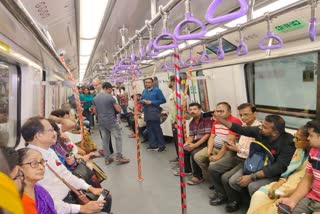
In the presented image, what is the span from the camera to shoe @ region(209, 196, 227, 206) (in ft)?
12.3

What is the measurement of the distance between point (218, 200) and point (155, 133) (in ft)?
10.3

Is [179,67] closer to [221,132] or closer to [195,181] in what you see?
[221,132]

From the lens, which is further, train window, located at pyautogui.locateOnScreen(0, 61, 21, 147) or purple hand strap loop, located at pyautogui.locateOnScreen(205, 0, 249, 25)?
train window, located at pyautogui.locateOnScreen(0, 61, 21, 147)

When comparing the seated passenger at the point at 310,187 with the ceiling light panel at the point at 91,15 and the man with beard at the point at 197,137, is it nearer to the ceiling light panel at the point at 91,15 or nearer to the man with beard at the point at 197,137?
the man with beard at the point at 197,137

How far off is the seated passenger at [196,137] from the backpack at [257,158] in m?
1.24

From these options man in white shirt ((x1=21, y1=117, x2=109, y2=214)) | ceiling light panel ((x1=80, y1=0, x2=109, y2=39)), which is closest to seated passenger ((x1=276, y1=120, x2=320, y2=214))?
man in white shirt ((x1=21, y1=117, x2=109, y2=214))

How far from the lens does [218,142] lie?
13.9ft

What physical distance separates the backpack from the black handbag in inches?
73.9

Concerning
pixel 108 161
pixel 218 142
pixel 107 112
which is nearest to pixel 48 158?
pixel 218 142

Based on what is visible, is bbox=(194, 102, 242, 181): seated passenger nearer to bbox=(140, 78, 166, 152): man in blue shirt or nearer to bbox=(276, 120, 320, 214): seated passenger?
bbox=(276, 120, 320, 214): seated passenger

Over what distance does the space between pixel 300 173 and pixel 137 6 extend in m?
2.71

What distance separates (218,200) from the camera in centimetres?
377

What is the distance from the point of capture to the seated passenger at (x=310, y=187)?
249 cm

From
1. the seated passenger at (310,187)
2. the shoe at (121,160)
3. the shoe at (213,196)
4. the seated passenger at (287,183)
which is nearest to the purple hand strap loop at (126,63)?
the shoe at (121,160)
